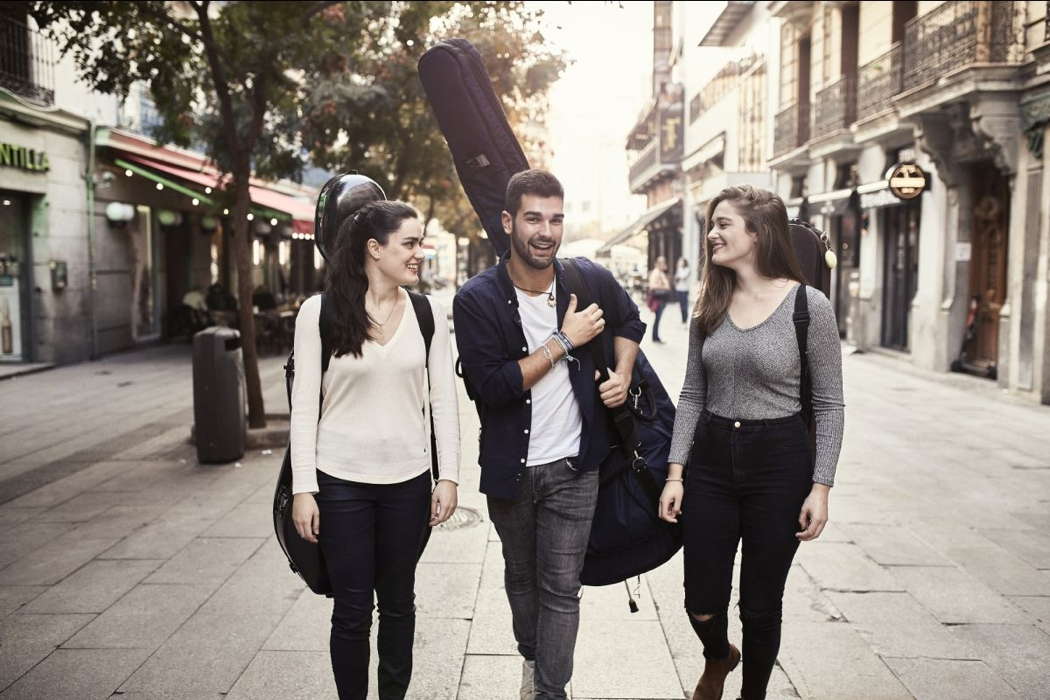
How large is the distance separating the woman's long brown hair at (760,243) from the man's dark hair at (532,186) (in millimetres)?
533

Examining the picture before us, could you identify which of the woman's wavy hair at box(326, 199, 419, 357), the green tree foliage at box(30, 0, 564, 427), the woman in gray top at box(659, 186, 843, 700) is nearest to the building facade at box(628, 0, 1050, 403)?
the green tree foliage at box(30, 0, 564, 427)

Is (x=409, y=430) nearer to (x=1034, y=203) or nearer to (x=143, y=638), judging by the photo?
(x=143, y=638)

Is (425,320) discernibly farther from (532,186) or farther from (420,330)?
(532,186)

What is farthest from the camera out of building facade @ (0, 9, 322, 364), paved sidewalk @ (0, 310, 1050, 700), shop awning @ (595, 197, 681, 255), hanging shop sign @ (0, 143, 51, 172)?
shop awning @ (595, 197, 681, 255)

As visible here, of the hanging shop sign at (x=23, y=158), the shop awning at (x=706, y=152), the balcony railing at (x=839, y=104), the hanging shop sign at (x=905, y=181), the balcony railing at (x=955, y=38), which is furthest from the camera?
the shop awning at (x=706, y=152)

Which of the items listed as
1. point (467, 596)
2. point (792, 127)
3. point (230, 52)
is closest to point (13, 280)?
point (230, 52)

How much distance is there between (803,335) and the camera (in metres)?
3.10

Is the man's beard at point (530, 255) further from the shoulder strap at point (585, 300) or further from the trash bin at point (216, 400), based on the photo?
the trash bin at point (216, 400)

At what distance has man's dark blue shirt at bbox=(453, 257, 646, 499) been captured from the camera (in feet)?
10.4

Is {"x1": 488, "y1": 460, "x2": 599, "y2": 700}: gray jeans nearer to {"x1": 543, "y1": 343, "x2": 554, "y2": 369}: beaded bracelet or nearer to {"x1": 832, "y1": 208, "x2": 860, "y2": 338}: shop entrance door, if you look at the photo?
{"x1": 543, "y1": 343, "x2": 554, "y2": 369}: beaded bracelet

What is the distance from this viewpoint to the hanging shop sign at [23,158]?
14.2m

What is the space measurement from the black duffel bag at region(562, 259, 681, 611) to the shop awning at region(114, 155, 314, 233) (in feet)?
38.7

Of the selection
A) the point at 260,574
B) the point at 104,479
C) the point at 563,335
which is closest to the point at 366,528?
the point at 563,335

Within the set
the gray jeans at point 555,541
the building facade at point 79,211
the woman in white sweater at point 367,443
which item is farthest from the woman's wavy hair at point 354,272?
the building facade at point 79,211
